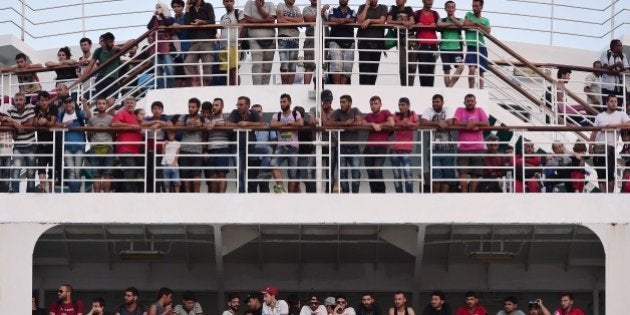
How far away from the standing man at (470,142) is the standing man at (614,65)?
16.3 feet

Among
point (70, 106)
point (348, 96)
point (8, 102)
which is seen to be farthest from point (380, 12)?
point (8, 102)

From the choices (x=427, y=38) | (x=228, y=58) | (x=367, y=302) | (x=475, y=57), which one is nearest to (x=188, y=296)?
(x=367, y=302)

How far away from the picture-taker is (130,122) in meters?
27.5

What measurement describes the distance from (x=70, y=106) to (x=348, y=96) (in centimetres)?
408

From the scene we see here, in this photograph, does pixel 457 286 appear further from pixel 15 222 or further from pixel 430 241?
pixel 15 222

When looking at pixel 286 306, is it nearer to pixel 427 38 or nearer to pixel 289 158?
pixel 289 158

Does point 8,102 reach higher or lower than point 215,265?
higher

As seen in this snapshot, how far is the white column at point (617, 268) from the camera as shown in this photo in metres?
26.6

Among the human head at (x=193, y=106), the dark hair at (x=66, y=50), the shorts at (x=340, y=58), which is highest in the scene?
the dark hair at (x=66, y=50)

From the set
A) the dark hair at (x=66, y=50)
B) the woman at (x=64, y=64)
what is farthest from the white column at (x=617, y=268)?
the dark hair at (x=66, y=50)

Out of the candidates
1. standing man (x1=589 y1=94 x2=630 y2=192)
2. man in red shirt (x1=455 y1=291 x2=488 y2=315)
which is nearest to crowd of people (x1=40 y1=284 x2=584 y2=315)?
man in red shirt (x1=455 y1=291 x2=488 y2=315)

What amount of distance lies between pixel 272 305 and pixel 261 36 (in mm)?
4745

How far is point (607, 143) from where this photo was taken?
2688cm

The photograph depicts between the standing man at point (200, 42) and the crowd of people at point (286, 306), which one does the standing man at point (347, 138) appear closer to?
the crowd of people at point (286, 306)
